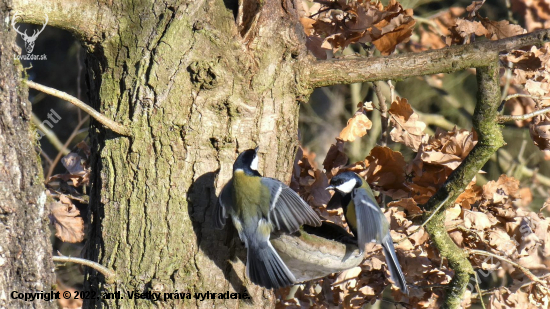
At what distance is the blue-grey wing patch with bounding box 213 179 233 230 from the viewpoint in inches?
75.7

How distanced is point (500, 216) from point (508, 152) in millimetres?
3217

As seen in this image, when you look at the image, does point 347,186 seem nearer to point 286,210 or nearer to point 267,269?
point 286,210

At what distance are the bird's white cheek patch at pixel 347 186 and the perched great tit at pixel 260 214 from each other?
0.49 metres

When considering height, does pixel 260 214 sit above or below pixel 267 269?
above

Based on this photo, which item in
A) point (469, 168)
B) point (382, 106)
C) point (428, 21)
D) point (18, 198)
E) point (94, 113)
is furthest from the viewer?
point (428, 21)

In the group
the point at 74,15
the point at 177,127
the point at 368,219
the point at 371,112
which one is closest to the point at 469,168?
the point at 368,219

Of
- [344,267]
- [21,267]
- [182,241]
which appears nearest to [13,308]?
[21,267]

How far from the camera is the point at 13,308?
56.1 inches

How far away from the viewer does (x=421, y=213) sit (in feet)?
7.94

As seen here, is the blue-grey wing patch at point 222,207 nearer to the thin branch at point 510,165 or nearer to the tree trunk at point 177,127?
the tree trunk at point 177,127

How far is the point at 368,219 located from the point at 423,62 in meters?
0.70

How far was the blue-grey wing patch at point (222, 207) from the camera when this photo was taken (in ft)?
6.31

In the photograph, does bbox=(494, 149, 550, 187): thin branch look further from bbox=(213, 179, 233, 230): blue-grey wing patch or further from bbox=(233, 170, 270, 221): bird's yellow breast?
bbox=(213, 179, 233, 230): blue-grey wing patch

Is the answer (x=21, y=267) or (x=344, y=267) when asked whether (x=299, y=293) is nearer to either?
(x=344, y=267)
